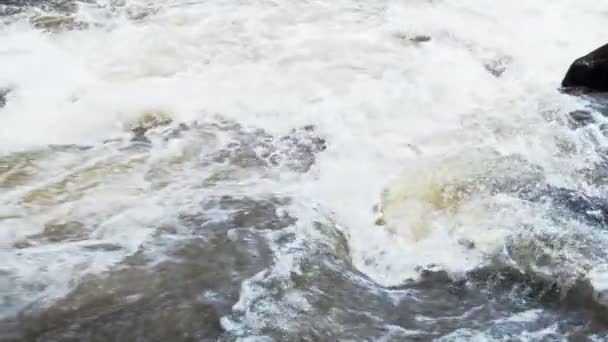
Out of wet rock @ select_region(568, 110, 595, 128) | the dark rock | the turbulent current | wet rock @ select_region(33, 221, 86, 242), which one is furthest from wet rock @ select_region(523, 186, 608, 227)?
wet rock @ select_region(33, 221, 86, 242)

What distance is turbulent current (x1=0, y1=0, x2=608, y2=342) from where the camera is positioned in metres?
3.92

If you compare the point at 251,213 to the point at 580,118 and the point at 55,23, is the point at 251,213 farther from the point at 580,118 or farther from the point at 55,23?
the point at 55,23

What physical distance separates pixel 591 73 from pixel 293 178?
309cm

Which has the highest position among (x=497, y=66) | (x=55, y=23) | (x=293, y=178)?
(x=55, y=23)

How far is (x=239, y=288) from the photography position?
4.03 meters

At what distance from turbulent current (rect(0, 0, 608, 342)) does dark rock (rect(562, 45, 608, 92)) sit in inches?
8.5

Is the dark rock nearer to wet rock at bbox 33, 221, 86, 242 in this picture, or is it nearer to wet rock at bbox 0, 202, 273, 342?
wet rock at bbox 0, 202, 273, 342

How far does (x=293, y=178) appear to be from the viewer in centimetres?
528

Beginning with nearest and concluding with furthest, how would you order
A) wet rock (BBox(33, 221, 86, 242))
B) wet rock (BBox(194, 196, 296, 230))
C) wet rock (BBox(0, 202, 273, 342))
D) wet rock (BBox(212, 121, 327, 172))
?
wet rock (BBox(0, 202, 273, 342)) → wet rock (BBox(33, 221, 86, 242)) → wet rock (BBox(194, 196, 296, 230)) → wet rock (BBox(212, 121, 327, 172))

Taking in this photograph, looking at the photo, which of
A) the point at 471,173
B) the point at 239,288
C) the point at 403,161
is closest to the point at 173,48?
the point at 403,161

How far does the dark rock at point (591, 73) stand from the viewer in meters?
6.49

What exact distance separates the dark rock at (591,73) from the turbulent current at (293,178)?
0.22 metres

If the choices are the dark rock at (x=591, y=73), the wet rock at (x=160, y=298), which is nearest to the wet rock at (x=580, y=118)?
the dark rock at (x=591, y=73)

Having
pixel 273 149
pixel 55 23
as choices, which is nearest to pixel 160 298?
pixel 273 149
